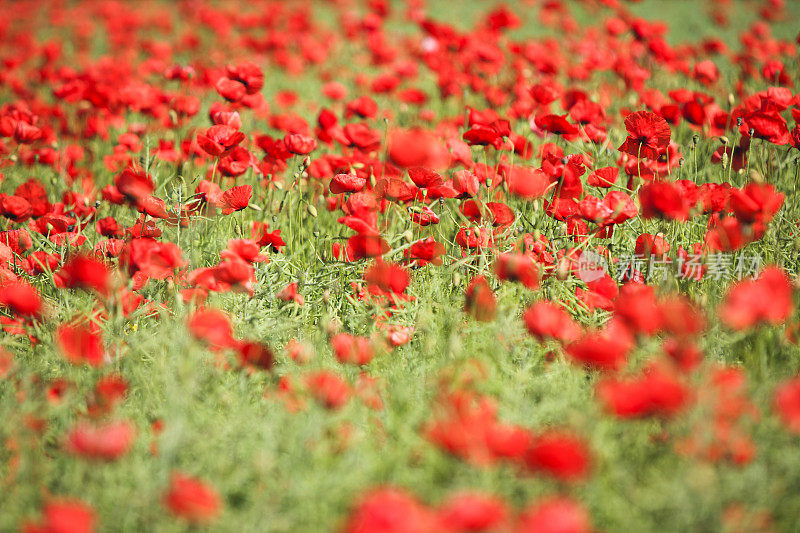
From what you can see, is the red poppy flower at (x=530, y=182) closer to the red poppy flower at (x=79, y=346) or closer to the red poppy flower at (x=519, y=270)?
the red poppy flower at (x=519, y=270)

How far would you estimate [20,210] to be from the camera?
6.83 feet

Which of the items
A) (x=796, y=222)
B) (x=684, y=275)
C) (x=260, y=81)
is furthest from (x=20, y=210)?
(x=796, y=222)

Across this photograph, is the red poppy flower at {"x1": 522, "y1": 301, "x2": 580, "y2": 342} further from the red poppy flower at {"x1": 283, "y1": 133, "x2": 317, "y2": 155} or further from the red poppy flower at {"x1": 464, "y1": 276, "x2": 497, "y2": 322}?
the red poppy flower at {"x1": 283, "y1": 133, "x2": 317, "y2": 155}

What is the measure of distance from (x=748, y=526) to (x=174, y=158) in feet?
7.48

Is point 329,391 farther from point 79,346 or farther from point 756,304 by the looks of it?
point 756,304

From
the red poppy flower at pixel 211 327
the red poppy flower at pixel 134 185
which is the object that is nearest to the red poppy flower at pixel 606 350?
the red poppy flower at pixel 211 327

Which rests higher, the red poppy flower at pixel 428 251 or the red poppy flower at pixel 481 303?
the red poppy flower at pixel 481 303

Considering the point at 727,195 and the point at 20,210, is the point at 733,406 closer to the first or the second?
the point at 727,195

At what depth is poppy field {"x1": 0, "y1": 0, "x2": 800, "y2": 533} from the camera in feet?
3.92

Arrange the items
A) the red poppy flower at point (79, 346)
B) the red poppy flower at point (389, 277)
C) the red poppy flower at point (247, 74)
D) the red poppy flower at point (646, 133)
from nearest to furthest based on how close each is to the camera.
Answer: the red poppy flower at point (79, 346) < the red poppy flower at point (389, 277) < the red poppy flower at point (646, 133) < the red poppy flower at point (247, 74)

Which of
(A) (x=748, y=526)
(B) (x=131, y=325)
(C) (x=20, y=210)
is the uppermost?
(A) (x=748, y=526)

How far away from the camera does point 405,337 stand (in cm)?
176

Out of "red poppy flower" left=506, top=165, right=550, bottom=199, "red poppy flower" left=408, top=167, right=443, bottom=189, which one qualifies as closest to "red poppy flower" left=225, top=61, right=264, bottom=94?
"red poppy flower" left=408, top=167, right=443, bottom=189

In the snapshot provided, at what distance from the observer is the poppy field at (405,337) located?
119 centimetres
